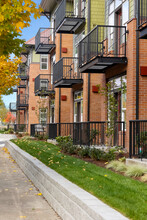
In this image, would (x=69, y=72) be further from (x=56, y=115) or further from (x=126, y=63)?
(x=126, y=63)

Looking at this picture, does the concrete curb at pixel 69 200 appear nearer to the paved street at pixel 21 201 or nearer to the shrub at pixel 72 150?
the paved street at pixel 21 201

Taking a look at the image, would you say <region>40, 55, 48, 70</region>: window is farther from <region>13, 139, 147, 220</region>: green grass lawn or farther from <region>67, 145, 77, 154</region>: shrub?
<region>13, 139, 147, 220</region>: green grass lawn

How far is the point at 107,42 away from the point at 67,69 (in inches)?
284

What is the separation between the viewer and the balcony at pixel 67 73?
22.7 metres

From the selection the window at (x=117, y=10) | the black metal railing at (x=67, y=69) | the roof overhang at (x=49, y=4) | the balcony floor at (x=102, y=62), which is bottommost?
the balcony floor at (x=102, y=62)

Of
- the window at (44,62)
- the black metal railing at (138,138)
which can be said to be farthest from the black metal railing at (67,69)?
the window at (44,62)

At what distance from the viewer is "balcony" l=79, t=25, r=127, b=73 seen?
51.5 feet

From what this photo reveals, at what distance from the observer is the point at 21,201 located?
797 cm

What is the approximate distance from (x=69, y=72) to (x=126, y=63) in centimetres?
959

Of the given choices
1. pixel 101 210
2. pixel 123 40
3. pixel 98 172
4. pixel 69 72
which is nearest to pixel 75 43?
pixel 69 72

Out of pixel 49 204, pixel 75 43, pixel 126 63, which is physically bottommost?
pixel 49 204

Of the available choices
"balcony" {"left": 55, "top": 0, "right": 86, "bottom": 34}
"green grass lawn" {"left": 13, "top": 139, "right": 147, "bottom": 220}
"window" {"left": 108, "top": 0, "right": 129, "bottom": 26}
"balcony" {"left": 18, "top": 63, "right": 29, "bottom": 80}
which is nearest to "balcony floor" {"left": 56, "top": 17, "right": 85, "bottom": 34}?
"balcony" {"left": 55, "top": 0, "right": 86, "bottom": 34}

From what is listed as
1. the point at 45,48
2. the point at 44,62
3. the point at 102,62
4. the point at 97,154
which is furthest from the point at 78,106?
the point at 44,62

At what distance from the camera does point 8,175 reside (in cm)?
1176
